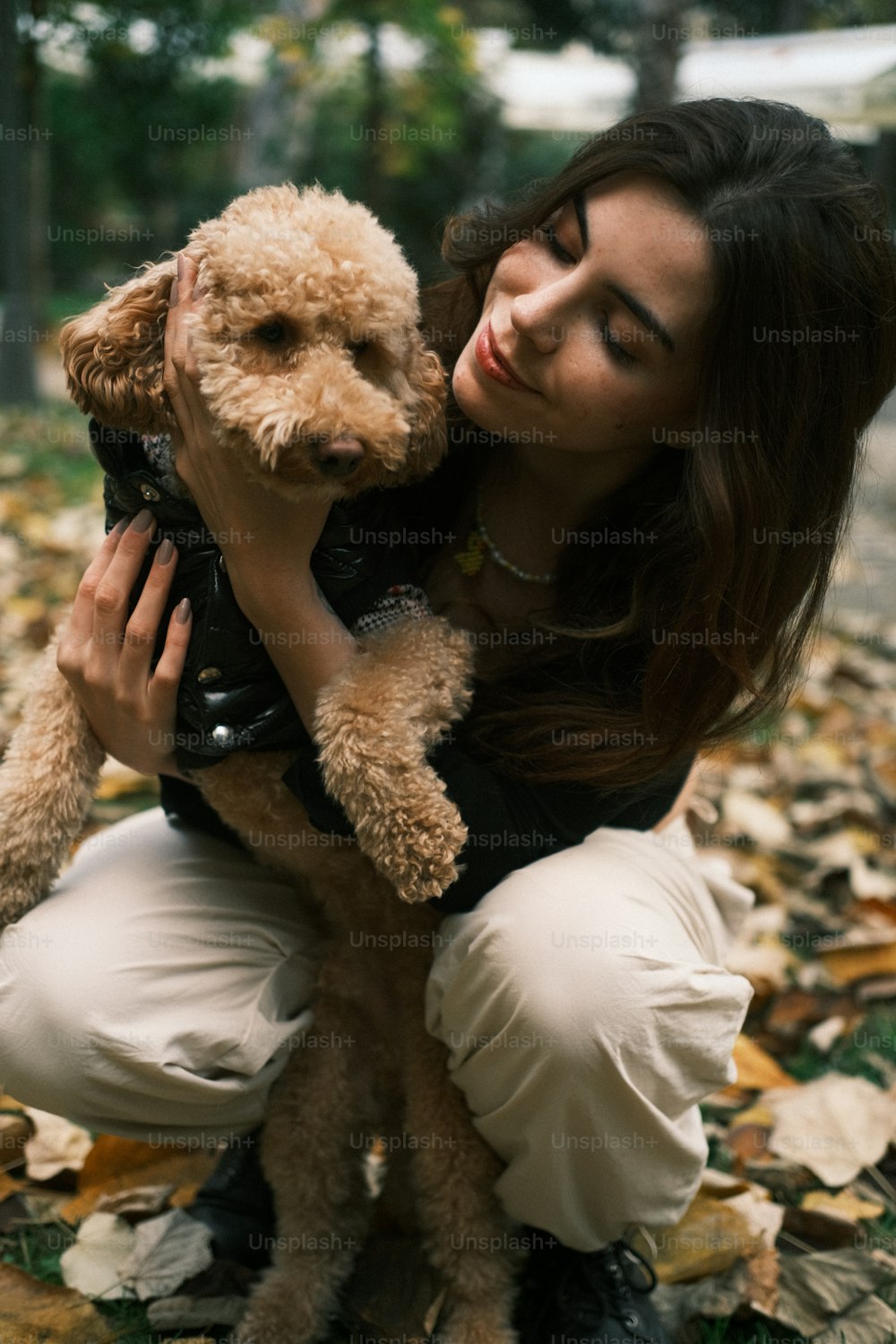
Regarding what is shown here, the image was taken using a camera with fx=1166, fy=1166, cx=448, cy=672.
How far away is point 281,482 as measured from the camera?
1505 millimetres

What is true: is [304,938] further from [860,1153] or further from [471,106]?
[471,106]

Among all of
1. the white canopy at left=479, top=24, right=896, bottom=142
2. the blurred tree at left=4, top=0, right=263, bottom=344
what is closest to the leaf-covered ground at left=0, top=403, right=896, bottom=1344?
the blurred tree at left=4, top=0, right=263, bottom=344

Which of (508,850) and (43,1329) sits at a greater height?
(508,850)

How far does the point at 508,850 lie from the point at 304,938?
1.37ft

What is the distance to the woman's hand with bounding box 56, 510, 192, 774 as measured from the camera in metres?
1.72

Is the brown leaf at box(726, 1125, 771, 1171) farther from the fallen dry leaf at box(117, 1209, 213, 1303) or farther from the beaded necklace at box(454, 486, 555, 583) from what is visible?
the beaded necklace at box(454, 486, 555, 583)

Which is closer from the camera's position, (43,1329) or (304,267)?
(304,267)

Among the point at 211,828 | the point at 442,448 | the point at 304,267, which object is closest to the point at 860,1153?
the point at 211,828

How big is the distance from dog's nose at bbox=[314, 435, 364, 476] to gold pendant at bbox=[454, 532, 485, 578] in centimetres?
46

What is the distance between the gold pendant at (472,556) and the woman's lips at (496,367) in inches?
12.1

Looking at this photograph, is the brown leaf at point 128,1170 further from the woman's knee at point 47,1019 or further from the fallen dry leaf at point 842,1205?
the fallen dry leaf at point 842,1205

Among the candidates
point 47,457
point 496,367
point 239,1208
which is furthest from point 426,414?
point 47,457

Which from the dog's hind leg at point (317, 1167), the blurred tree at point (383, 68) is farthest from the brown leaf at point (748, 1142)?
the blurred tree at point (383, 68)

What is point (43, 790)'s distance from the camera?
5.60 feet
